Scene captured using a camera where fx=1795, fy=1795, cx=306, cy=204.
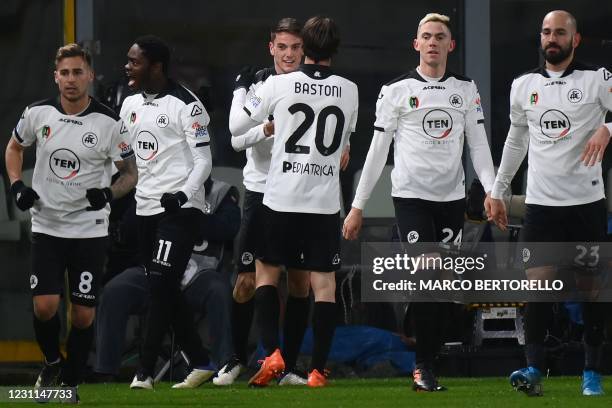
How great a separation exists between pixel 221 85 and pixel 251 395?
3828 mm

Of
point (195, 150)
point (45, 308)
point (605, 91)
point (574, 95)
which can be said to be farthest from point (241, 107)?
point (605, 91)

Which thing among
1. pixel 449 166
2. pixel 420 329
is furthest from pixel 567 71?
pixel 420 329

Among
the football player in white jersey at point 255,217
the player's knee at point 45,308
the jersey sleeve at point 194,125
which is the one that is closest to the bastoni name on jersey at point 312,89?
the football player in white jersey at point 255,217

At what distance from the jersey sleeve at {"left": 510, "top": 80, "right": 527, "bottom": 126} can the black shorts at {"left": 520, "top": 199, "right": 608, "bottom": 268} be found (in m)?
0.50

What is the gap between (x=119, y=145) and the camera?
1046 cm

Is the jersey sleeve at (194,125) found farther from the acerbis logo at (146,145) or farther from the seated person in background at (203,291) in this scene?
the seated person in background at (203,291)

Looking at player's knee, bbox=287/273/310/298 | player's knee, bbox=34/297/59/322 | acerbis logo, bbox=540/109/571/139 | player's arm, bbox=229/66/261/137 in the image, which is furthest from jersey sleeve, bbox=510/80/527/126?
player's knee, bbox=34/297/59/322

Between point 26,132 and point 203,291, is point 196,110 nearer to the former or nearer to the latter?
point 26,132

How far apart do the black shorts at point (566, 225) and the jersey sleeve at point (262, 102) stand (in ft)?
5.40

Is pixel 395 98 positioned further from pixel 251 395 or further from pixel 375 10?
pixel 375 10

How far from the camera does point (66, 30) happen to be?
42.8 ft

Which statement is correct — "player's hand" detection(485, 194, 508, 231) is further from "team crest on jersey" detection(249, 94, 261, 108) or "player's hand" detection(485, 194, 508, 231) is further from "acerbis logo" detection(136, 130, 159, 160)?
"acerbis logo" detection(136, 130, 159, 160)

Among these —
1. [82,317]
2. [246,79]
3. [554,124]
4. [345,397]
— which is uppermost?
[246,79]

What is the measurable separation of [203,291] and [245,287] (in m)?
0.60
